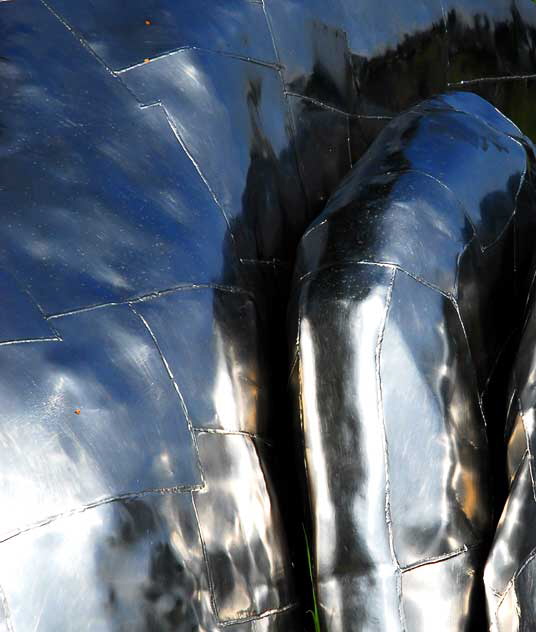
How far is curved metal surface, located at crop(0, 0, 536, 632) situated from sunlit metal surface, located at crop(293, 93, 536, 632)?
0.04 feet

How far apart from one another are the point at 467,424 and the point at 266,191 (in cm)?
56

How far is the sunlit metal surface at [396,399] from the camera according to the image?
1640 mm

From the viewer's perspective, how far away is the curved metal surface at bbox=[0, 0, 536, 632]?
1.41 m

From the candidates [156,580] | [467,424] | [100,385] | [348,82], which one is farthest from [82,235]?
[348,82]

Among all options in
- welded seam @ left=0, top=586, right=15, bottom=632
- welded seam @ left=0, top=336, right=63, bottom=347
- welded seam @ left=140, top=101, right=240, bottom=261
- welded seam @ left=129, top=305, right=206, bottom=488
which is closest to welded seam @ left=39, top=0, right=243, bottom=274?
welded seam @ left=140, top=101, right=240, bottom=261

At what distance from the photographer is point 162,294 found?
1.66 m

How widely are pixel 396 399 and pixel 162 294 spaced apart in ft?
1.27

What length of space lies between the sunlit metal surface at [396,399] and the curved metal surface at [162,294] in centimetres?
1

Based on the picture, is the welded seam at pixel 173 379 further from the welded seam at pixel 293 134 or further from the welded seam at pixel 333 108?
the welded seam at pixel 333 108

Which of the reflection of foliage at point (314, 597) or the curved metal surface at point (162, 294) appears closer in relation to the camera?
the curved metal surface at point (162, 294)

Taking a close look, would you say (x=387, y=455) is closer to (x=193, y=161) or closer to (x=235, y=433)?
(x=235, y=433)

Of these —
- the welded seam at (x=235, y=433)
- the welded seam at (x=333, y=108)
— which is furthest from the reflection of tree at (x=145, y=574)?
the welded seam at (x=333, y=108)

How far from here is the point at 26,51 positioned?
1.80m

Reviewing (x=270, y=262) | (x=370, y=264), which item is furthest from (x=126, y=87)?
(x=370, y=264)
